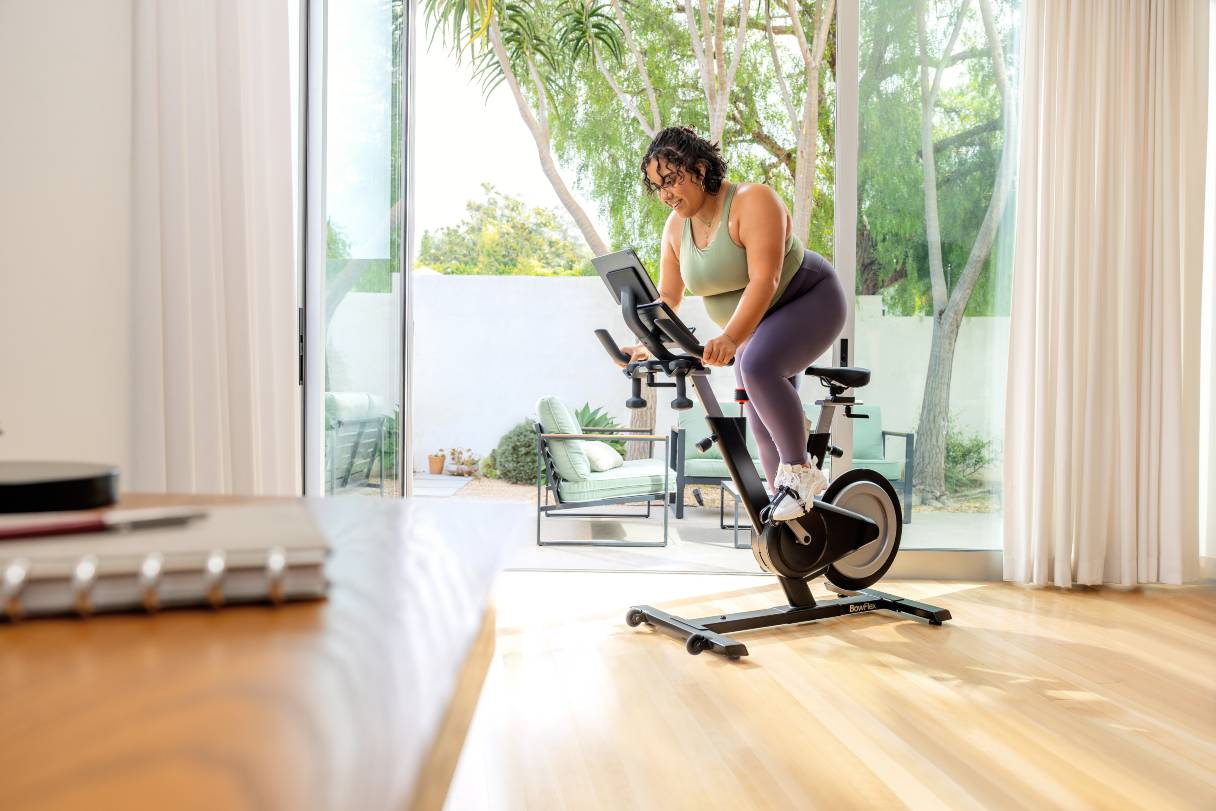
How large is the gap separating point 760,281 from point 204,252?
1.50 m

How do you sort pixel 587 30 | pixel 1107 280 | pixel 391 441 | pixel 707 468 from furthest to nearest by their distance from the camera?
pixel 587 30, pixel 707 468, pixel 391 441, pixel 1107 280

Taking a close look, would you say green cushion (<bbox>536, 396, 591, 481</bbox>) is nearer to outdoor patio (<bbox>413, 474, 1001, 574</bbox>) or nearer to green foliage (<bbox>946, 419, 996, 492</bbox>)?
outdoor patio (<bbox>413, 474, 1001, 574</bbox>)

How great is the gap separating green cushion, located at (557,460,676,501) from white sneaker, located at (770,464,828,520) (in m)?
2.32

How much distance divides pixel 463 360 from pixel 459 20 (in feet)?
10.5

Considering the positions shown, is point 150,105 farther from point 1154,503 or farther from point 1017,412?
point 1154,503

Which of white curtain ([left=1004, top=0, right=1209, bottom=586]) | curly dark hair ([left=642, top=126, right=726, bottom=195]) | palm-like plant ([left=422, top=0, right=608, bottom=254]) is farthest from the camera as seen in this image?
palm-like plant ([left=422, top=0, right=608, bottom=254])

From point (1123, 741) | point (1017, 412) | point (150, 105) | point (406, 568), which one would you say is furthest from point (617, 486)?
point (406, 568)

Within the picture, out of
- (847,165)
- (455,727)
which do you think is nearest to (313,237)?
(847,165)

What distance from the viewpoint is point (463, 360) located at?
8.93 m

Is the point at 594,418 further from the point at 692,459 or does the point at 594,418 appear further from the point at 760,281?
the point at 760,281

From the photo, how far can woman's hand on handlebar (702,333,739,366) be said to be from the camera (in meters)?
2.62

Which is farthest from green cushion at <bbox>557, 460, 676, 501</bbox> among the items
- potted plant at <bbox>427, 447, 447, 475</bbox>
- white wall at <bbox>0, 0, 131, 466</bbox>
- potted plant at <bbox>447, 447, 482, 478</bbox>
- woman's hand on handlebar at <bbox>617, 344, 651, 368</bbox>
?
potted plant at <bbox>427, 447, 447, 475</bbox>

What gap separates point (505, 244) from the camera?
9.77 meters

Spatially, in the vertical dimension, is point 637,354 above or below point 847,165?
below
